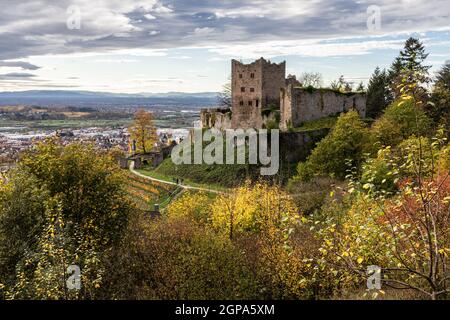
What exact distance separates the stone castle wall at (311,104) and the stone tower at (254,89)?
3249 millimetres

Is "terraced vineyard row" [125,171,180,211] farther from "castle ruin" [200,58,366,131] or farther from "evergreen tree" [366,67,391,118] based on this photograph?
"evergreen tree" [366,67,391,118]

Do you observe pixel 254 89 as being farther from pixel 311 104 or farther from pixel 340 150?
pixel 340 150

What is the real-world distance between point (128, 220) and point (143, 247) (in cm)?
234

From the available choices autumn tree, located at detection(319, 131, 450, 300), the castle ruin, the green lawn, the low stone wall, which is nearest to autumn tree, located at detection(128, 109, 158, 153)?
the green lawn

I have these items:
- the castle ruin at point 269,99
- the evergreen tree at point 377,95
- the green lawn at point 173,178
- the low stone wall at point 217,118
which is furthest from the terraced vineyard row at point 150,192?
the evergreen tree at point 377,95

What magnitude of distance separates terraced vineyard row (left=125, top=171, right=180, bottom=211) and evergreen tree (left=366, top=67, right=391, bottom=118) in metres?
27.9

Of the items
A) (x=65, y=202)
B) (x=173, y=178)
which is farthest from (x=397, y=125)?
(x=65, y=202)

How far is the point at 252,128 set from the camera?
50.6 metres

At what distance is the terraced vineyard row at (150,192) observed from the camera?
43.7 m

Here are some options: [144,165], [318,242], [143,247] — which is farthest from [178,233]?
[144,165]

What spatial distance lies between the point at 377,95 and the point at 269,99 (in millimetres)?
17047

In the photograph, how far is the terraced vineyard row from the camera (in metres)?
43.7

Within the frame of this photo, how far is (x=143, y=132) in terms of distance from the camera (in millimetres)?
73250

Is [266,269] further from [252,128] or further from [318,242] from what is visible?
[252,128]
